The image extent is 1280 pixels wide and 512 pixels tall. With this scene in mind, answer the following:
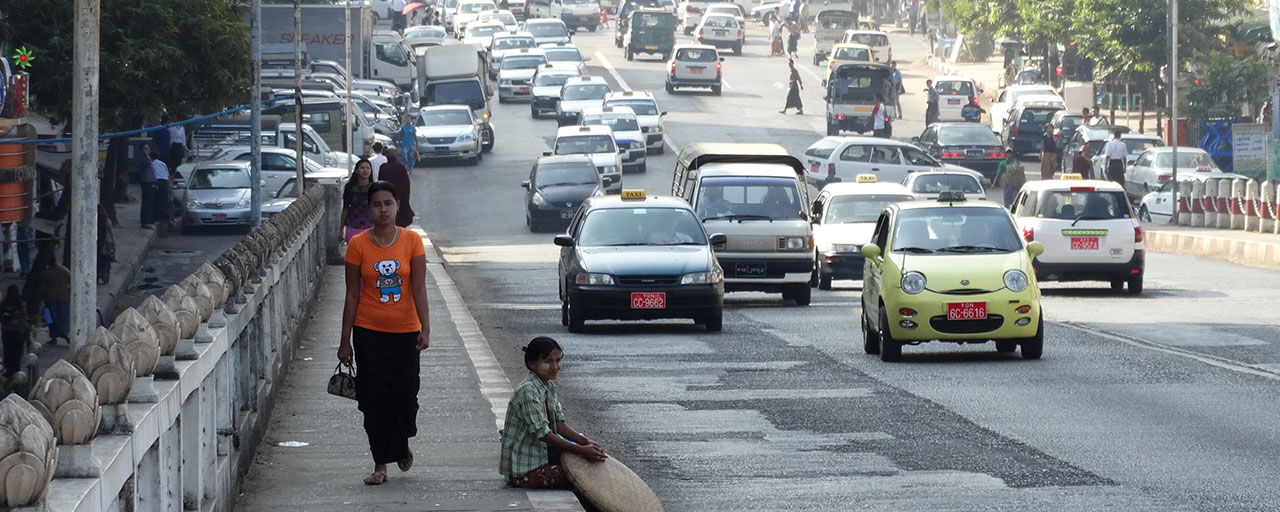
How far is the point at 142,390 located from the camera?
549cm

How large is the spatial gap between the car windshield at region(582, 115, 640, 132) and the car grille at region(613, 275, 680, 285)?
31996 mm

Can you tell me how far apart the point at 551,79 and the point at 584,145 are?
64.7 feet

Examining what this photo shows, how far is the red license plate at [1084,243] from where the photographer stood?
2434 cm

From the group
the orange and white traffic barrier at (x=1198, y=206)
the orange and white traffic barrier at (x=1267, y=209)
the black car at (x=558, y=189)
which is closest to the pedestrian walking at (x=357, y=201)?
the black car at (x=558, y=189)

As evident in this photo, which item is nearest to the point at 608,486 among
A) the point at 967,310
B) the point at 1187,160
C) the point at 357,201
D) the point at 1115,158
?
the point at 967,310

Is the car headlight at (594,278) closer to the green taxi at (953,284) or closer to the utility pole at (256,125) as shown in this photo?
the green taxi at (953,284)

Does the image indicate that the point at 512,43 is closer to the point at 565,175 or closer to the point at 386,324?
the point at 565,175

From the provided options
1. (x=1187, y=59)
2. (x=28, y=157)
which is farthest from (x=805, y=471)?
(x=1187, y=59)

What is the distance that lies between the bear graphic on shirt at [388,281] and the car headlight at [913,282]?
8679 mm

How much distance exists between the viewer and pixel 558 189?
3953 centimetres

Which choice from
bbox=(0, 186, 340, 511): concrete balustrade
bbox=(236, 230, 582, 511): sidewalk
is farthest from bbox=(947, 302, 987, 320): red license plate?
bbox=(0, 186, 340, 511): concrete balustrade

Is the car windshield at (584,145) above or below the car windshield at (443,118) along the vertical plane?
below

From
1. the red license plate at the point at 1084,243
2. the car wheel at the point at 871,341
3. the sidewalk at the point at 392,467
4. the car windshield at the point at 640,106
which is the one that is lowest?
the car wheel at the point at 871,341

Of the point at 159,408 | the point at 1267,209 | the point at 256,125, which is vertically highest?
the point at 256,125
